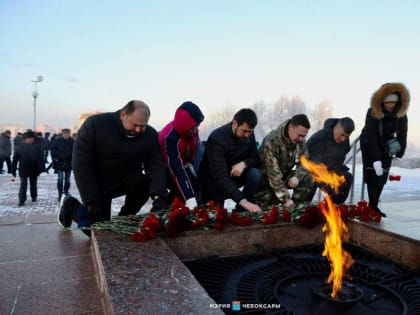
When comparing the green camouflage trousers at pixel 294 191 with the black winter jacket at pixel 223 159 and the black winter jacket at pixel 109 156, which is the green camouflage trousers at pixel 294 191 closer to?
the black winter jacket at pixel 223 159

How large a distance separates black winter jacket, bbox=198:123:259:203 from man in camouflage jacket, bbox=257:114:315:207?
0.60 feet

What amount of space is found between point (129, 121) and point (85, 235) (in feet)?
4.15

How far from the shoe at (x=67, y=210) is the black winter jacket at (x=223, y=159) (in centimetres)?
145

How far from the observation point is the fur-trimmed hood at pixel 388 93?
5000mm

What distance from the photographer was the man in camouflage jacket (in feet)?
13.7

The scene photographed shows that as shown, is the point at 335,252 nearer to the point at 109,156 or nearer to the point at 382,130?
the point at 109,156

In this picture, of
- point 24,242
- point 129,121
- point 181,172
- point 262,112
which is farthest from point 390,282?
point 262,112

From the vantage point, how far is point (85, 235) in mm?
3820

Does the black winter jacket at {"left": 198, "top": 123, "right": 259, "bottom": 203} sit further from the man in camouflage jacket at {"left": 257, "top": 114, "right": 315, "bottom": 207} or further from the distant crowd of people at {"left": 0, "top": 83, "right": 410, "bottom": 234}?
the man in camouflage jacket at {"left": 257, "top": 114, "right": 315, "bottom": 207}

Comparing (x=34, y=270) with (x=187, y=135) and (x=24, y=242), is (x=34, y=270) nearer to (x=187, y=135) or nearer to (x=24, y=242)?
(x=24, y=242)

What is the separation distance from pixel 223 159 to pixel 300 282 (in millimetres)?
1825

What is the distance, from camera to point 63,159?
892 cm

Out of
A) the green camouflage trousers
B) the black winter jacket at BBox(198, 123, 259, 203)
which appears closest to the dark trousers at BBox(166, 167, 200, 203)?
the black winter jacket at BBox(198, 123, 259, 203)

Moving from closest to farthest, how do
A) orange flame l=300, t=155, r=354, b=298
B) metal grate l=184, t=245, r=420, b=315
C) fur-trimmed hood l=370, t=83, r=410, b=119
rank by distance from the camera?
metal grate l=184, t=245, r=420, b=315, orange flame l=300, t=155, r=354, b=298, fur-trimmed hood l=370, t=83, r=410, b=119
